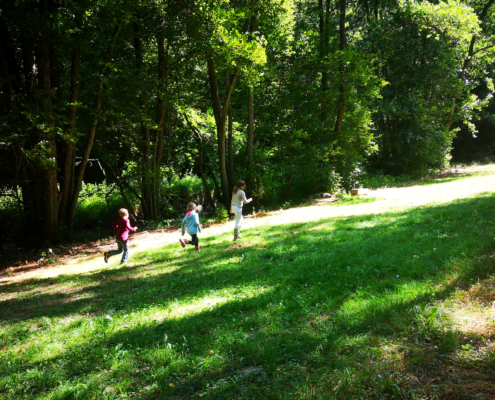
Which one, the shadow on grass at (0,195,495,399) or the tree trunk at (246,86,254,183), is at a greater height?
the tree trunk at (246,86,254,183)

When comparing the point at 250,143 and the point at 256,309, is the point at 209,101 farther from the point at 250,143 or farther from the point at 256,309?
the point at 256,309

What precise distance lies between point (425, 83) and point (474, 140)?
14309mm

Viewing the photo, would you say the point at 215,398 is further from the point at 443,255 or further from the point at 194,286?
the point at 443,255

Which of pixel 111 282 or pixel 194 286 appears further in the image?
pixel 111 282

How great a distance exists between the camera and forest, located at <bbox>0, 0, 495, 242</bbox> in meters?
13.1

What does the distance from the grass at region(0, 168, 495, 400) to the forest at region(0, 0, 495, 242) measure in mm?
7111

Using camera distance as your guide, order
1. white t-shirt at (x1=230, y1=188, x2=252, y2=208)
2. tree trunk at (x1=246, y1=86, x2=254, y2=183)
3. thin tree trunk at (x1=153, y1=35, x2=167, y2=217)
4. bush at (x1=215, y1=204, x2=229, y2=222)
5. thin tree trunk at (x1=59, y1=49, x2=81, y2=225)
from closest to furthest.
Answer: white t-shirt at (x1=230, y1=188, x2=252, y2=208), thin tree trunk at (x1=59, y1=49, x2=81, y2=225), thin tree trunk at (x1=153, y1=35, x2=167, y2=217), bush at (x1=215, y1=204, x2=229, y2=222), tree trunk at (x1=246, y1=86, x2=254, y2=183)

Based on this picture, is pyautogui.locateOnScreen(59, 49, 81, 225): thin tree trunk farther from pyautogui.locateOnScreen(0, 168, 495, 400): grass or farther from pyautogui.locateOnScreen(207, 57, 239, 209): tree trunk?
pyautogui.locateOnScreen(0, 168, 495, 400): grass

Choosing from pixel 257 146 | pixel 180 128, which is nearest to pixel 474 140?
pixel 257 146

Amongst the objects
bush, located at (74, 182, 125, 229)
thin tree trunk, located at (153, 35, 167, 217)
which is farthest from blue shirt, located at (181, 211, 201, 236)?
bush, located at (74, 182, 125, 229)

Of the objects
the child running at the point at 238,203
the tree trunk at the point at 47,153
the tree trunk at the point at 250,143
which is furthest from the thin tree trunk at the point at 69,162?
the tree trunk at the point at 250,143

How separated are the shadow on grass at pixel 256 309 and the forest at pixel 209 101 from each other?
665 centimetres

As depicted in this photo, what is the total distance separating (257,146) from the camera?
22.4 metres

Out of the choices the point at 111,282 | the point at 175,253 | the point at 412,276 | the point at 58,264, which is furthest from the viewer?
the point at 58,264
